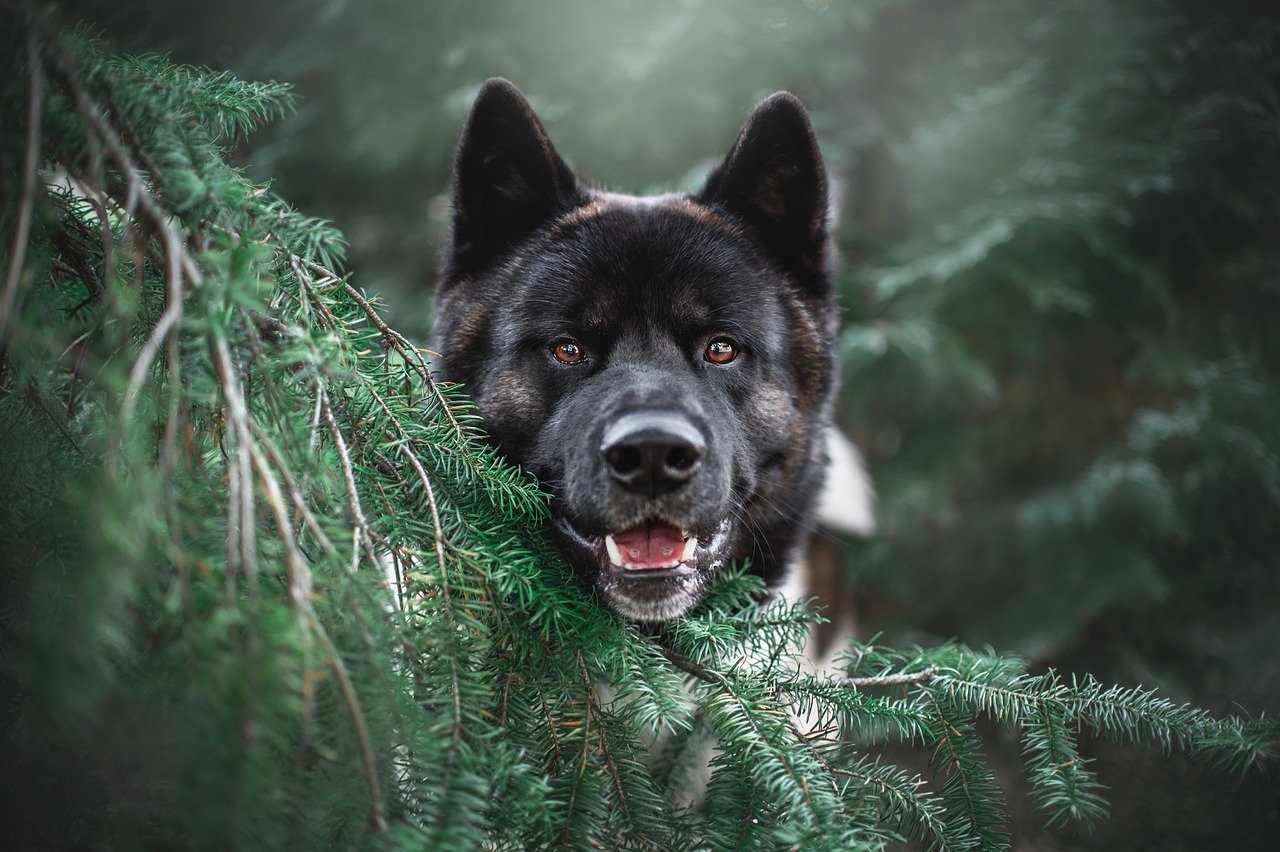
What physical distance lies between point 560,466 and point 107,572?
3.81 feet

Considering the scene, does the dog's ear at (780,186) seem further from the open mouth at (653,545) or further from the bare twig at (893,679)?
the bare twig at (893,679)

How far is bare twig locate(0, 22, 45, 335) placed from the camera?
832 millimetres

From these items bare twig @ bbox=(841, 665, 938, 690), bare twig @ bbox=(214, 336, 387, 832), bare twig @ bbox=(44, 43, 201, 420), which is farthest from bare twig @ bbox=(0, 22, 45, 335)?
bare twig @ bbox=(841, 665, 938, 690)

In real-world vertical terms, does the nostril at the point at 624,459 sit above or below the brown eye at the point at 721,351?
below

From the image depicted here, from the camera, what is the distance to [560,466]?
186 centimetres

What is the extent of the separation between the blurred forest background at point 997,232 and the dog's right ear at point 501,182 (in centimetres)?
152

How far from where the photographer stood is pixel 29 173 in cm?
86

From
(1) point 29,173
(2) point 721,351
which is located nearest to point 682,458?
(2) point 721,351

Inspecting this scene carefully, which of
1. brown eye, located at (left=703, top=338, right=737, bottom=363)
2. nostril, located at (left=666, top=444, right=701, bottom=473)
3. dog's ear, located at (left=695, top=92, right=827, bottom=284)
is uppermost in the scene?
dog's ear, located at (left=695, top=92, right=827, bottom=284)

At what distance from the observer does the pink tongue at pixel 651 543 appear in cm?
174

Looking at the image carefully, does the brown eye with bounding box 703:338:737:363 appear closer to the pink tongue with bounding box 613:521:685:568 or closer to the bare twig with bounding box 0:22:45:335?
the pink tongue with bounding box 613:521:685:568

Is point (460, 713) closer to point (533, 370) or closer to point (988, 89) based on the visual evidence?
point (533, 370)

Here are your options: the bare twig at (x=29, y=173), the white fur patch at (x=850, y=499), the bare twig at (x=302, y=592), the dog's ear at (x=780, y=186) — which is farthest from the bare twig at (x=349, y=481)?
the white fur patch at (x=850, y=499)

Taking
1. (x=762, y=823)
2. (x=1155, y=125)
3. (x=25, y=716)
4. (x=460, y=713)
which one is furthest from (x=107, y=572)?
(x=1155, y=125)
